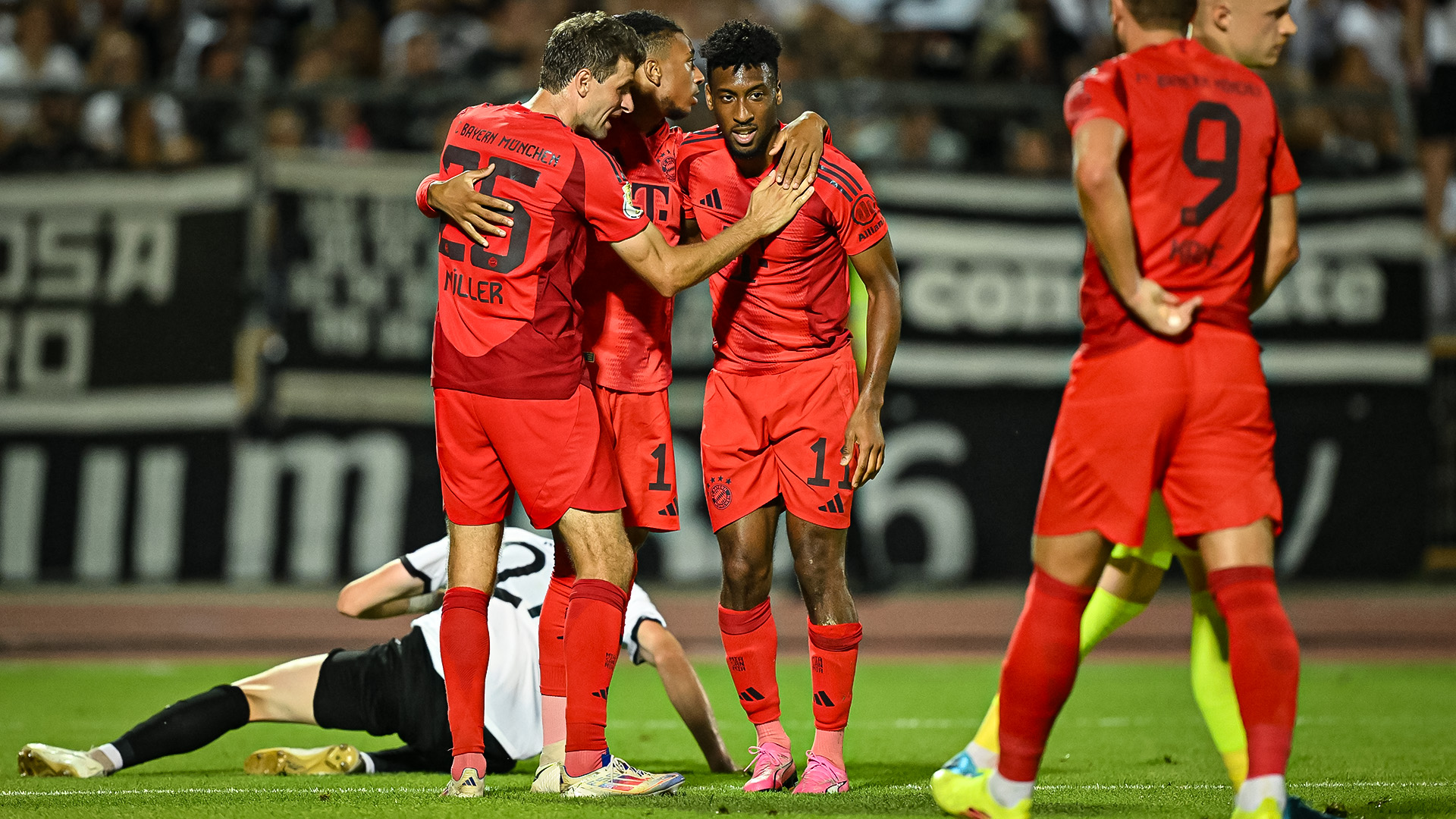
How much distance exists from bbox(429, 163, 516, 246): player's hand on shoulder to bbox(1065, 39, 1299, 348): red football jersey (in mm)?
1758

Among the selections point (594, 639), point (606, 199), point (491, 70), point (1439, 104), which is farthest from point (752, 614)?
point (1439, 104)

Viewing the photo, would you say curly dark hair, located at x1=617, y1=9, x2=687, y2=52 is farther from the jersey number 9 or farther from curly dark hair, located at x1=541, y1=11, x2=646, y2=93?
the jersey number 9

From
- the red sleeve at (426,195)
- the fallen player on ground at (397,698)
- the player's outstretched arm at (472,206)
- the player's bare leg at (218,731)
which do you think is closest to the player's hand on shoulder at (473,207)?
the player's outstretched arm at (472,206)

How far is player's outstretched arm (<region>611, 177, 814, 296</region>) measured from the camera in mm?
4402

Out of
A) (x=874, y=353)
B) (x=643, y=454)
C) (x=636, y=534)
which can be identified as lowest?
(x=636, y=534)

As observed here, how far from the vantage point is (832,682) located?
4.76 meters

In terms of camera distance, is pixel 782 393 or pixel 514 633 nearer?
pixel 782 393

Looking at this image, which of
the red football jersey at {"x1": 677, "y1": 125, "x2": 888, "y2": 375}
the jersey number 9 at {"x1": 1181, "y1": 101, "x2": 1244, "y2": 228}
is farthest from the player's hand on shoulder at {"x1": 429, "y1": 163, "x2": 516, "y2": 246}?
the jersey number 9 at {"x1": 1181, "y1": 101, "x2": 1244, "y2": 228}

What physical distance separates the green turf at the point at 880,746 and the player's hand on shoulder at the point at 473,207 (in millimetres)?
1713

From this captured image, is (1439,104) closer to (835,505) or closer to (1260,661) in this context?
(835,505)

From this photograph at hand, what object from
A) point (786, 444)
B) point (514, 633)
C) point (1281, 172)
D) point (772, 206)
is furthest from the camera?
point (514, 633)

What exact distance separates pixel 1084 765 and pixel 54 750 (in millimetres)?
3692

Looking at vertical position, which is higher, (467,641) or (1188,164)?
(1188,164)

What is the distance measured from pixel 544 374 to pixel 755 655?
4.18ft
